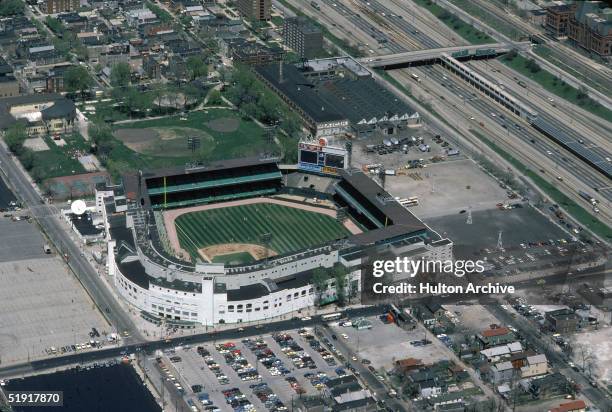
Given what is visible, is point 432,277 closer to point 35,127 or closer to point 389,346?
point 389,346

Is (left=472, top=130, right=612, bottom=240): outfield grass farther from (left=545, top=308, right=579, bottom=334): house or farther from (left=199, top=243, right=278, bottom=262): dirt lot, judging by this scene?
(left=199, top=243, right=278, bottom=262): dirt lot

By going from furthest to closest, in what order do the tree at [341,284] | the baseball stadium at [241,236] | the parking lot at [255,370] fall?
the tree at [341,284]
the baseball stadium at [241,236]
the parking lot at [255,370]

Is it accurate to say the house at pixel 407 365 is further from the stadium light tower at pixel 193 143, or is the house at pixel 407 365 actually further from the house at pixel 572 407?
the stadium light tower at pixel 193 143

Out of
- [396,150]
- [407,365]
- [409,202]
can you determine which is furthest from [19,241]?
[396,150]

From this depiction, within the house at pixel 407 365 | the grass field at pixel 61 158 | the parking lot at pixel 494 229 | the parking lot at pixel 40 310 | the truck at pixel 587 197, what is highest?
the house at pixel 407 365

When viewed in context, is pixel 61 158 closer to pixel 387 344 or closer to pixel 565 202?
pixel 387 344

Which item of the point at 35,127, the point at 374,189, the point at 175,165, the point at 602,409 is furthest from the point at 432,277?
the point at 35,127

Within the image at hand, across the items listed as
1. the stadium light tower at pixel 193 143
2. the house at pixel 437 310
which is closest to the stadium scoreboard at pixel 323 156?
the stadium light tower at pixel 193 143
